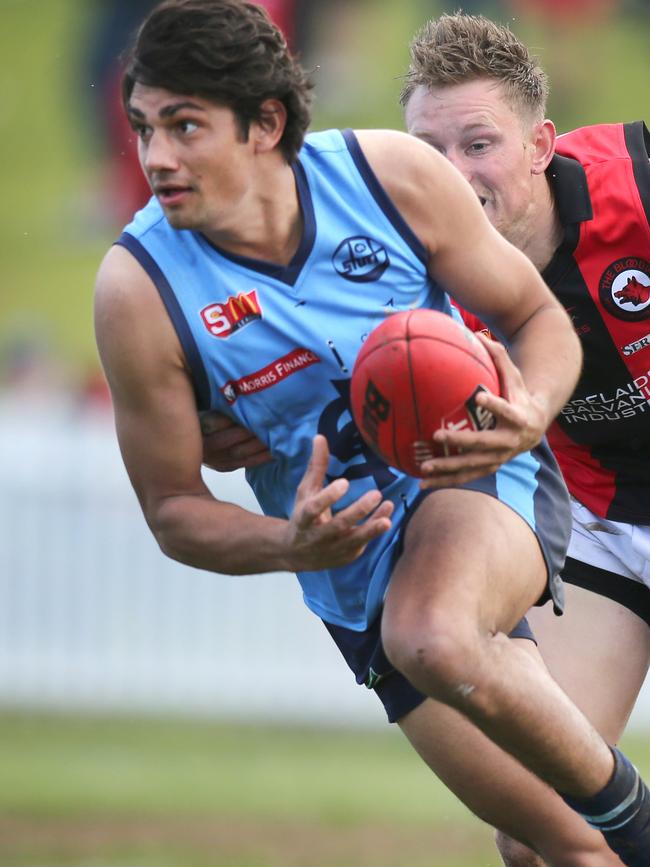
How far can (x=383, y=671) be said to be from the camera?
445 cm

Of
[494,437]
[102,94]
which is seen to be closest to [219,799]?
[494,437]

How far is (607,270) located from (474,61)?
86 cm

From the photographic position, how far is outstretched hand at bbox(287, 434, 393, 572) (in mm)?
3670

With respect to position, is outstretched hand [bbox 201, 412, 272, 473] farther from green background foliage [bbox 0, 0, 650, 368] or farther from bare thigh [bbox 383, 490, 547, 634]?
green background foliage [bbox 0, 0, 650, 368]

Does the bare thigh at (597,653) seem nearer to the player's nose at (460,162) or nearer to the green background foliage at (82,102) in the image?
the player's nose at (460,162)

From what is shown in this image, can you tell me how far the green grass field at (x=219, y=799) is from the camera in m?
7.91

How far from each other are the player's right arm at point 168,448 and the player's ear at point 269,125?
494 millimetres

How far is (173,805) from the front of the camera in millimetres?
9102

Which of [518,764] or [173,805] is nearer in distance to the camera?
[518,764]

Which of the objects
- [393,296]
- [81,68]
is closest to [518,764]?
[393,296]

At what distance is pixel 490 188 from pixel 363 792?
5584 millimetres

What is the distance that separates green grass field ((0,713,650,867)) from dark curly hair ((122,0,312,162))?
15.3ft

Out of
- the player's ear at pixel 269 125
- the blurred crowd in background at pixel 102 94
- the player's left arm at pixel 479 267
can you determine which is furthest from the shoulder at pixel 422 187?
the blurred crowd in background at pixel 102 94

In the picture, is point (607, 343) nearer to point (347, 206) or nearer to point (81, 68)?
point (347, 206)
